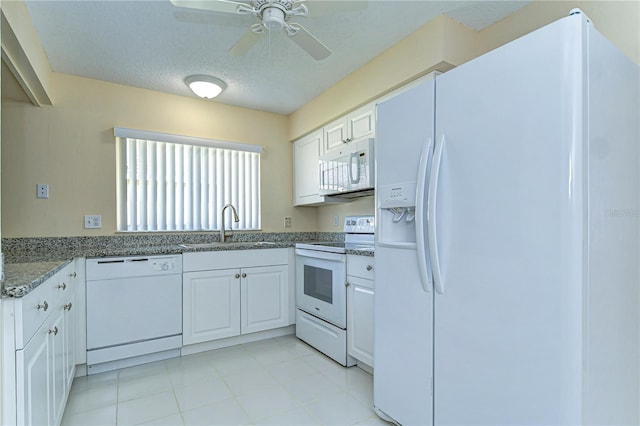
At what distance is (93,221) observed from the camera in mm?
2842

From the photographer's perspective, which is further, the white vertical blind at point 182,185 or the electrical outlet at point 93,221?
the white vertical blind at point 182,185

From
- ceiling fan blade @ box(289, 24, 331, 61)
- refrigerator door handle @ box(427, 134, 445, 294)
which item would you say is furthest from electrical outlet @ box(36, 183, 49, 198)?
refrigerator door handle @ box(427, 134, 445, 294)

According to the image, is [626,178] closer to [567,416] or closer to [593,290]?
[593,290]

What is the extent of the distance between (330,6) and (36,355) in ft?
6.30

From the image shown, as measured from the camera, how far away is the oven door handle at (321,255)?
2.53 metres

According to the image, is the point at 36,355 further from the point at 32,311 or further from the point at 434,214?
the point at 434,214

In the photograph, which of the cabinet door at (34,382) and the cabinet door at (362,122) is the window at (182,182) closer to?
the cabinet door at (362,122)

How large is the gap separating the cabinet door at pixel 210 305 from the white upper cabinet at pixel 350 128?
4.76 ft

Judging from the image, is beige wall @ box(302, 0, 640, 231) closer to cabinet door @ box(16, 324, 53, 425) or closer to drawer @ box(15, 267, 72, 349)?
drawer @ box(15, 267, 72, 349)

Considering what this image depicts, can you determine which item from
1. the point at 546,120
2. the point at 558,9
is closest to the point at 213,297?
the point at 546,120

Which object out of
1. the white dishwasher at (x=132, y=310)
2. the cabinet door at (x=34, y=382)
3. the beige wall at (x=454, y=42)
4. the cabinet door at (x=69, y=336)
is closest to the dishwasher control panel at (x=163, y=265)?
the white dishwasher at (x=132, y=310)

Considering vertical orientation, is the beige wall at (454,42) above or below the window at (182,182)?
above

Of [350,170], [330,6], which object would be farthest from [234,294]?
[330,6]

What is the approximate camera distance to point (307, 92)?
127 inches
